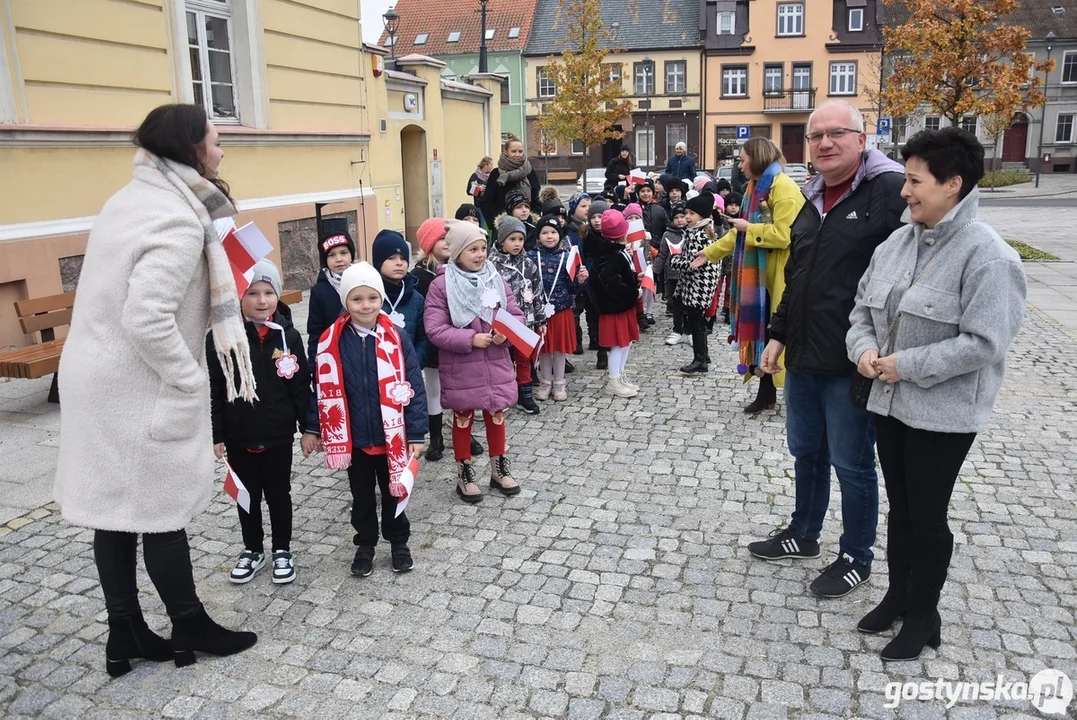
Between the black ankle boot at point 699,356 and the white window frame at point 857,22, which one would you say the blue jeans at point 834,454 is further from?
the white window frame at point 857,22

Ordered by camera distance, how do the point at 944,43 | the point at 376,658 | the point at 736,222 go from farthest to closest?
the point at 944,43
the point at 736,222
the point at 376,658

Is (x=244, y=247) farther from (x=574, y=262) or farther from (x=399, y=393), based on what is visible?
(x=574, y=262)

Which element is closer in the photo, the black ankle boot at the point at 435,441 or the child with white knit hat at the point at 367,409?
the child with white knit hat at the point at 367,409

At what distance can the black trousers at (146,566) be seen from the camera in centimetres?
329

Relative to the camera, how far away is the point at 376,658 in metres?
3.53

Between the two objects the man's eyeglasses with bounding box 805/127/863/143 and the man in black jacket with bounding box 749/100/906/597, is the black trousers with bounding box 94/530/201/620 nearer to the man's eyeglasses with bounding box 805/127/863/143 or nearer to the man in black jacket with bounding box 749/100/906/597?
the man in black jacket with bounding box 749/100/906/597

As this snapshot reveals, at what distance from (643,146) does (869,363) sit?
5060 centimetres

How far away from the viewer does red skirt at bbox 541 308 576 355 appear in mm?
7355

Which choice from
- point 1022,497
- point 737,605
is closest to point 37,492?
point 737,605

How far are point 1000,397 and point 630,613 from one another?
15.7 feet

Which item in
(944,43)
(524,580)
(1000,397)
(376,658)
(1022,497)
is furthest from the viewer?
(944,43)

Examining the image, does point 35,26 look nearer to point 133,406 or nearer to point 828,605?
point 133,406

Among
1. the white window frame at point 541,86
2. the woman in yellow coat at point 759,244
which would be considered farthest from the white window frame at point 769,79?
the woman in yellow coat at point 759,244

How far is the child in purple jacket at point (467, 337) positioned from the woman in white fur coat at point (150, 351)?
184 cm
